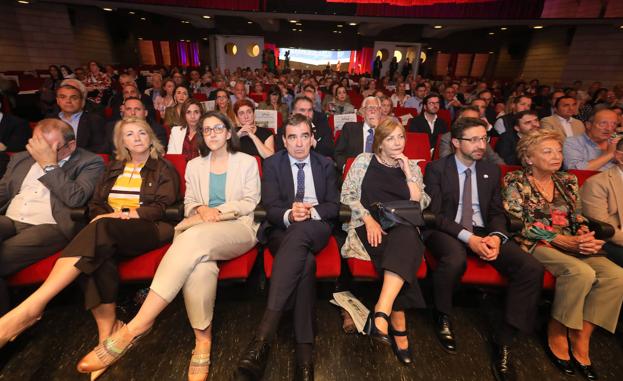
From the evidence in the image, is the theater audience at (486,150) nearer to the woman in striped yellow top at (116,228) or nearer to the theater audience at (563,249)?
the theater audience at (563,249)

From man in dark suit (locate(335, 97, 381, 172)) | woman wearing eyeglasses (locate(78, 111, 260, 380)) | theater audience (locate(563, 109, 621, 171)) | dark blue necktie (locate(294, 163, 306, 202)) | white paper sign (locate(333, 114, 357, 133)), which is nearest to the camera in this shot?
woman wearing eyeglasses (locate(78, 111, 260, 380))

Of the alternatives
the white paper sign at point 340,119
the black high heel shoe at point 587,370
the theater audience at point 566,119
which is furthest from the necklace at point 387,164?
the theater audience at point 566,119

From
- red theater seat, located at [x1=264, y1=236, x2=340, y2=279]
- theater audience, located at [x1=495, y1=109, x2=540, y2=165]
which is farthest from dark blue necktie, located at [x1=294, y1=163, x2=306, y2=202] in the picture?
theater audience, located at [x1=495, y1=109, x2=540, y2=165]

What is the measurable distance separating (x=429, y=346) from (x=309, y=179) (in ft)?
4.37

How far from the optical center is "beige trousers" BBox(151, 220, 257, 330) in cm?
156

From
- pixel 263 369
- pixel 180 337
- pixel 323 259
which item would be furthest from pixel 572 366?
pixel 180 337

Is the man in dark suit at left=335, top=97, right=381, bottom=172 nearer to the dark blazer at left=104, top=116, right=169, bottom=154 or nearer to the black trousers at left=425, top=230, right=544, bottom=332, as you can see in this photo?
the black trousers at left=425, top=230, right=544, bottom=332

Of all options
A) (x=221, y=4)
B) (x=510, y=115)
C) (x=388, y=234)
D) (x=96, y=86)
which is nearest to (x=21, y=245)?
(x=388, y=234)

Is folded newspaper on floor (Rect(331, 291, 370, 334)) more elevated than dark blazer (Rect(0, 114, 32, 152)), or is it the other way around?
dark blazer (Rect(0, 114, 32, 152))

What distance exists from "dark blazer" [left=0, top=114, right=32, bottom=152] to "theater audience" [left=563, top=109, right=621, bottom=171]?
5.27 meters

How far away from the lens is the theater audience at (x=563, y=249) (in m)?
1.69

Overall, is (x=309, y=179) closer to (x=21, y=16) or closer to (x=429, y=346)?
(x=429, y=346)

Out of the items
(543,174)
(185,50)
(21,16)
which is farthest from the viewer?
(185,50)

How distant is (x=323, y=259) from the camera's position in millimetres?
1812
